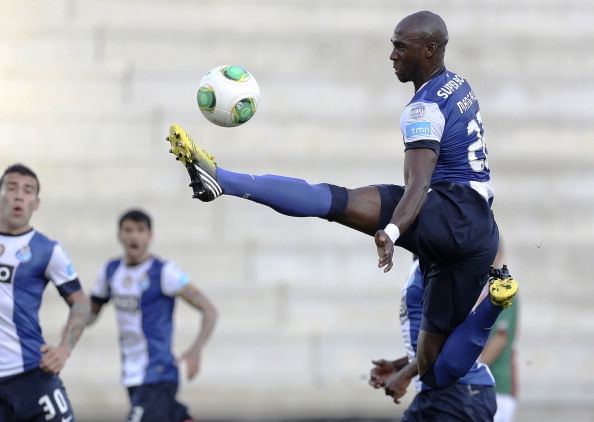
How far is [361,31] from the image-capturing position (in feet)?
50.5

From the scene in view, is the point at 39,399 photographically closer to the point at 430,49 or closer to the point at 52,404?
the point at 52,404

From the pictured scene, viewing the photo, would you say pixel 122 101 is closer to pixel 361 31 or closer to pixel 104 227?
pixel 104 227

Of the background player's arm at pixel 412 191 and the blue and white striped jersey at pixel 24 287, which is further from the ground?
the background player's arm at pixel 412 191

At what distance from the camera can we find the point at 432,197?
654cm

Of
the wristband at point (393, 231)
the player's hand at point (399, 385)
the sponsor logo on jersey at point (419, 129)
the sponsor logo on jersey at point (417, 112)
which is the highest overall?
the sponsor logo on jersey at point (417, 112)

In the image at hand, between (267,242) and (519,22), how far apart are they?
4.68 m

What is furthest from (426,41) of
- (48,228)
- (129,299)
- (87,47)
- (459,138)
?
(87,47)

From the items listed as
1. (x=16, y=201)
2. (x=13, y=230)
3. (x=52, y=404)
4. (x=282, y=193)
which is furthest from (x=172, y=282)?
(x=282, y=193)

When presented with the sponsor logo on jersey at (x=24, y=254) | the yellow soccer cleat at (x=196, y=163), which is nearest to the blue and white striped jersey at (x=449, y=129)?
the yellow soccer cleat at (x=196, y=163)

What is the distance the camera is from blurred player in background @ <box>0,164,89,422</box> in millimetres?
7391

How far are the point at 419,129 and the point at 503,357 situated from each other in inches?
174

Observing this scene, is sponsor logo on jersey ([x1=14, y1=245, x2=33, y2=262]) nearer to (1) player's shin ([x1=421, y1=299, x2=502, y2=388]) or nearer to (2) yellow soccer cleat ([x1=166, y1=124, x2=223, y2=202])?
(2) yellow soccer cleat ([x1=166, y1=124, x2=223, y2=202])

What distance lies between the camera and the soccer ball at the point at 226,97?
661 centimetres

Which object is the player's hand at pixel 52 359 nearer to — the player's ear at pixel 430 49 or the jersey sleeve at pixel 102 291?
the jersey sleeve at pixel 102 291
